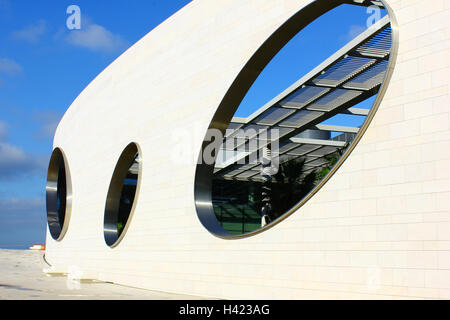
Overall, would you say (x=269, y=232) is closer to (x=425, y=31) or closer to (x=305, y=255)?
(x=305, y=255)

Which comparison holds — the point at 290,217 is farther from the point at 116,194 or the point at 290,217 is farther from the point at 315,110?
the point at 116,194

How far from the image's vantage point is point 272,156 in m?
22.6

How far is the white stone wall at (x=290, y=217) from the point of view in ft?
21.2

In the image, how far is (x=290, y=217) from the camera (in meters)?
8.34

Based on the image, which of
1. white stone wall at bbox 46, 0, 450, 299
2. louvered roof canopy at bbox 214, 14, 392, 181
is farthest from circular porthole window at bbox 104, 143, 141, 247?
louvered roof canopy at bbox 214, 14, 392, 181

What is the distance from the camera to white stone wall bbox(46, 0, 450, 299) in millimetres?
6453

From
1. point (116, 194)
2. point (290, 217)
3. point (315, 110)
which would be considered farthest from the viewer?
point (315, 110)

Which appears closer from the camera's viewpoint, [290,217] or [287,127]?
[290,217]

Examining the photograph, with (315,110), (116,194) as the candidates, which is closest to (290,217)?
(315,110)

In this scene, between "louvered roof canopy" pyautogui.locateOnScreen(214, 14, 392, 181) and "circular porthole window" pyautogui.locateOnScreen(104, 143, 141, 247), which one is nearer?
"louvered roof canopy" pyautogui.locateOnScreen(214, 14, 392, 181)

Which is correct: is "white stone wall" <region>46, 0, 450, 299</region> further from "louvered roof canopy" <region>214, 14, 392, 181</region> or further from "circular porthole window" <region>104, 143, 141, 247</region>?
"louvered roof canopy" <region>214, 14, 392, 181</region>
